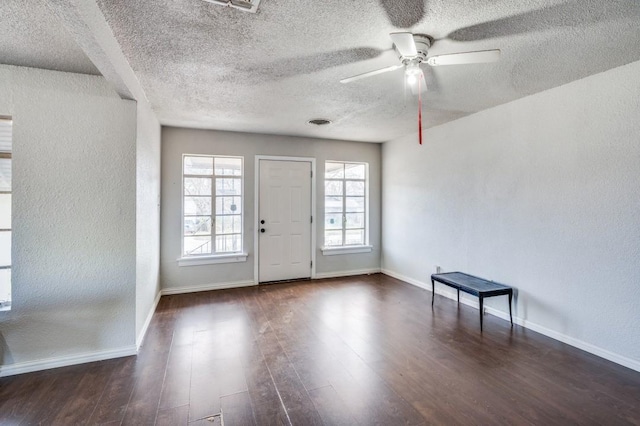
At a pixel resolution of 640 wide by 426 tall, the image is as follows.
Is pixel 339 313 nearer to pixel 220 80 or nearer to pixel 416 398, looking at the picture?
pixel 416 398

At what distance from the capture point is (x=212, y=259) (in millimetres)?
4621

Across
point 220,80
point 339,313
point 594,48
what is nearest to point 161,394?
point 339,313

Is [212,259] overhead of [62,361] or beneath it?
overhead

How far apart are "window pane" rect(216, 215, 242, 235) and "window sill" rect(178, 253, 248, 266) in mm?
356

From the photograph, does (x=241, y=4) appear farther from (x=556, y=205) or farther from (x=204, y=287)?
(x=204, y=287)

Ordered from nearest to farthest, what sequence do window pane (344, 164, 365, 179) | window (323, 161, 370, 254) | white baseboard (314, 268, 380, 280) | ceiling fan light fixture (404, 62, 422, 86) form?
1. ceiling fan light fixture (404, 62, 422, 86)
2. white baseboard (314, 268, 380, 280)
3. window (323, 161, 370, 254)
4. window pane (344, 164, 365, 179)

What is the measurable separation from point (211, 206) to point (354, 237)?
2.49 m

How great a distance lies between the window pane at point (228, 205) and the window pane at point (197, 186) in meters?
0.22

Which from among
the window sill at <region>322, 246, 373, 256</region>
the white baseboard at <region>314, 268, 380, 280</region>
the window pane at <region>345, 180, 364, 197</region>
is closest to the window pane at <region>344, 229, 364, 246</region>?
the window sill at <region>322, 246, 373, 256</region>

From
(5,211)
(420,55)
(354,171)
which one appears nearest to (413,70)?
(420,55)

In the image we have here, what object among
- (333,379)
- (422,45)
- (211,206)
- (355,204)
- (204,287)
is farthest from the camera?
(355,204)

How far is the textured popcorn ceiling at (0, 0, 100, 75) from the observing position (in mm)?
1765

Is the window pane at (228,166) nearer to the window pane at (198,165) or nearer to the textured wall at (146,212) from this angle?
the window pane at (198,165)

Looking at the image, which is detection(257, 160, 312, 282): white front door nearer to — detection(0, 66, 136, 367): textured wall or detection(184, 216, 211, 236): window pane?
detection(184, 216, 211, 236): window pane
